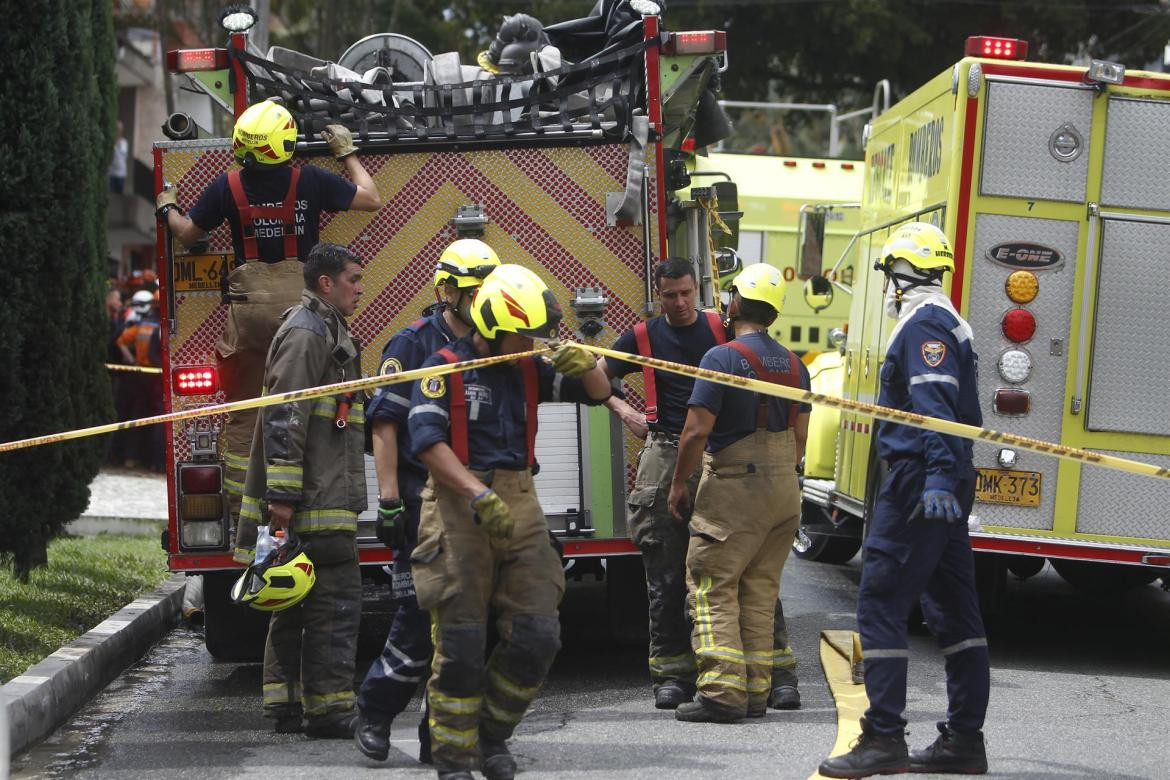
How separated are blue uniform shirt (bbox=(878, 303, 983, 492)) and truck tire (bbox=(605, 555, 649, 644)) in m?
2.13

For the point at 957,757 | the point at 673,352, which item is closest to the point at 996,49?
the point at 673,352

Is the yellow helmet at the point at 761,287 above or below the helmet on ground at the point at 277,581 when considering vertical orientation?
above

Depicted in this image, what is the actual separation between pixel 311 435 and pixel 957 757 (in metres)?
2.76

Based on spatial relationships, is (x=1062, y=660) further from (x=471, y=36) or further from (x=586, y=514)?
(x=471, y=36)

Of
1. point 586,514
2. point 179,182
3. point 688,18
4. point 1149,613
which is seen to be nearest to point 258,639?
point 586,514

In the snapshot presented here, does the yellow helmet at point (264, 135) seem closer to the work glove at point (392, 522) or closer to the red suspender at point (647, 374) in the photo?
the red suspender at point (647, 374)

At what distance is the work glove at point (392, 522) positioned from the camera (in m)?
6.29

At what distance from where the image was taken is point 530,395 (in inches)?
236

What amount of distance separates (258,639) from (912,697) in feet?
9.96

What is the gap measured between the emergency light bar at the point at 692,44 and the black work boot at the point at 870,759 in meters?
3.42

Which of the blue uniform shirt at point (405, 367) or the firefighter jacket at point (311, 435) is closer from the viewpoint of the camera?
the blue uniform shirt at point (405, 367)

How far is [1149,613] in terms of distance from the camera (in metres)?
11.1

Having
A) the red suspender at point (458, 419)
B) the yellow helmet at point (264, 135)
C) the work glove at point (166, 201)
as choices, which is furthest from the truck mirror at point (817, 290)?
the red suspender at point (458, 419)

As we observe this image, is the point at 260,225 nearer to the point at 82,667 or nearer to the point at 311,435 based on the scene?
the point at 311,435
